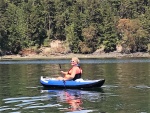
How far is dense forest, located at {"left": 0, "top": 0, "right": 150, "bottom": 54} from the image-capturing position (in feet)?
420

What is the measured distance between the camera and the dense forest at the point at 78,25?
128 meters

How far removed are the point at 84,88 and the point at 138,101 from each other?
25.0ft

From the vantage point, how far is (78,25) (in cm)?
13262

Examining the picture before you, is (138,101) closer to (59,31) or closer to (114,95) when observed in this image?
(114,95)

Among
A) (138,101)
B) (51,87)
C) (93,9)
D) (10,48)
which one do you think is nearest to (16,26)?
(10,48)

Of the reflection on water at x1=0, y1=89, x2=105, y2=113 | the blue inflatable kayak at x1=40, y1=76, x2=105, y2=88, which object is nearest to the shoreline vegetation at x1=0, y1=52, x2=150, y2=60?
the blue inflatable kayak at x1=40, y1=76, x2=105, y2=88

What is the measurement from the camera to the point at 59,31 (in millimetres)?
139750

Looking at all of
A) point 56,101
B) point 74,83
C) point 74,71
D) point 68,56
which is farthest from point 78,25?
point 56,101

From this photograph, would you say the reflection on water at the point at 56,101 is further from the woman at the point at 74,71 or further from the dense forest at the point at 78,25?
the dense forest at the point at 78,25

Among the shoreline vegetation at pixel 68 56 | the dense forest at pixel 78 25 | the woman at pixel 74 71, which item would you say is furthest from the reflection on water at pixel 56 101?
the dense forest at pixel 78 25

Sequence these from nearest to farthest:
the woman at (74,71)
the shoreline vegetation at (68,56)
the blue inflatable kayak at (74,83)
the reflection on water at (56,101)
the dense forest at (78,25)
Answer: the reflection on water at (56,101), the woman at (74,71), the blue inflatable kayak at (74,83), the shoreline vegetation at (68,56), the dense forest at (78,25)

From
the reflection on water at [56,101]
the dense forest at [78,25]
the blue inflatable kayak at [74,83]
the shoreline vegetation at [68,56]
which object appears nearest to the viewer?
the reflection on water at [56,101]

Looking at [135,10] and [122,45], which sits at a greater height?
[135,10]

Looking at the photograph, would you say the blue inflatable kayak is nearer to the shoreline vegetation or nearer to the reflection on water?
the reflection on water
